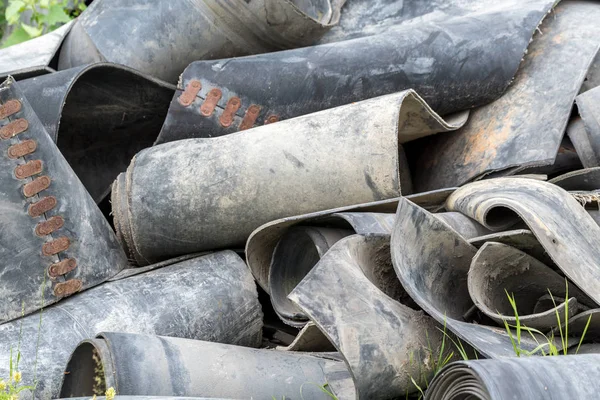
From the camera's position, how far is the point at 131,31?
2.95m

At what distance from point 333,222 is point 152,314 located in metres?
0.55

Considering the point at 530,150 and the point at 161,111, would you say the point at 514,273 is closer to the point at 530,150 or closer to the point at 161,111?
the point at 530,150

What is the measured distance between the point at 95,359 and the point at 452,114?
1.56m

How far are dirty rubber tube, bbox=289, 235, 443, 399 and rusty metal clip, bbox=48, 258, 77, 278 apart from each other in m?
0.72

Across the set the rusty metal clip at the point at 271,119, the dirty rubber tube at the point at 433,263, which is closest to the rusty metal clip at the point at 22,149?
the rusty metal clip at the point at 271,119

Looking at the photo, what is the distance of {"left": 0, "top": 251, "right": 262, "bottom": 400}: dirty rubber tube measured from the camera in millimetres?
2104

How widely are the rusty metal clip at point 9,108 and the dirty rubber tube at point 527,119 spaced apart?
4.39 ft

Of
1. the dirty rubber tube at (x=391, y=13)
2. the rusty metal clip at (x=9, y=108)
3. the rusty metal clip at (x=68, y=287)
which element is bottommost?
the rusty metal clip at (x=68, y=287)

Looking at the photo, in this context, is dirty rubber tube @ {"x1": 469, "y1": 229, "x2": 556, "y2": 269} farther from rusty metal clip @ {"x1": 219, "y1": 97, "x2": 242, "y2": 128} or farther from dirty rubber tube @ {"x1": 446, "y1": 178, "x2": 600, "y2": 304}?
rusty metal clip @ {"x1": 219, "y1": 97, "x2": 242, "y2": 128}

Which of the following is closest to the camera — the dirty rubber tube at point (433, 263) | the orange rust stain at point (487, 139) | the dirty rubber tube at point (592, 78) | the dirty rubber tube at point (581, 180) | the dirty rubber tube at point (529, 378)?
the dirty rubber tube at point (529, 378)

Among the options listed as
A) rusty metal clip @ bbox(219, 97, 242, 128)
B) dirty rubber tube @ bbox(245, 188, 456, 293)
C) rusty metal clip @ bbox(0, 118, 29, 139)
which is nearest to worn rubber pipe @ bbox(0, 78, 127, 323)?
rusty metal clip @ bbox(0, 118, 29, 139)

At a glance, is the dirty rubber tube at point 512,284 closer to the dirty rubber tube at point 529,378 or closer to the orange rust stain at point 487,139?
the dirty rubber tube at point 529,378

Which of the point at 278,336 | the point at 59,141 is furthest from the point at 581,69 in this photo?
the point at 59,141

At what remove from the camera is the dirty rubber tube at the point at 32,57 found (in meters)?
2.89
